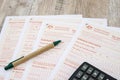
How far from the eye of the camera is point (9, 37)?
0.88 meters

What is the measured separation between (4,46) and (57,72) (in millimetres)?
218

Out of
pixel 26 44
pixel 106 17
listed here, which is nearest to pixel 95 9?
pixel 106 17

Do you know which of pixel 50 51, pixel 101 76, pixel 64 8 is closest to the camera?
pixel 101 76

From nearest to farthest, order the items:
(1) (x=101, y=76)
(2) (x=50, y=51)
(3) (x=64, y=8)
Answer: (1) (x=101, y=76), (2) (x=50, y=51), (3) (x=64, y=8)

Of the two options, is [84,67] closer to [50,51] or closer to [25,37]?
[50,51]

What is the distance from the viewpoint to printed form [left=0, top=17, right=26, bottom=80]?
830mm

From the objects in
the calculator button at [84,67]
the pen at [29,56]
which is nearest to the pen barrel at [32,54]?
the pen at [29,56]

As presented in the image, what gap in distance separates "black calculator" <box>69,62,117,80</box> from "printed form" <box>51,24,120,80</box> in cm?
3

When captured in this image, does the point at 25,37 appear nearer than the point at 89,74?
No

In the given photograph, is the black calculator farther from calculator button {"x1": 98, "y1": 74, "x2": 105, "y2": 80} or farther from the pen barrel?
the pen barrel

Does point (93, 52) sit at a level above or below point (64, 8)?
below

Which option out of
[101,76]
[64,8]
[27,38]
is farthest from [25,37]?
[101,76]

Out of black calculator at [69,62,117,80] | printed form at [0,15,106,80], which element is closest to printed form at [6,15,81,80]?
printed form at [0,15,106,80]

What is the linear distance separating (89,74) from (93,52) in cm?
9
